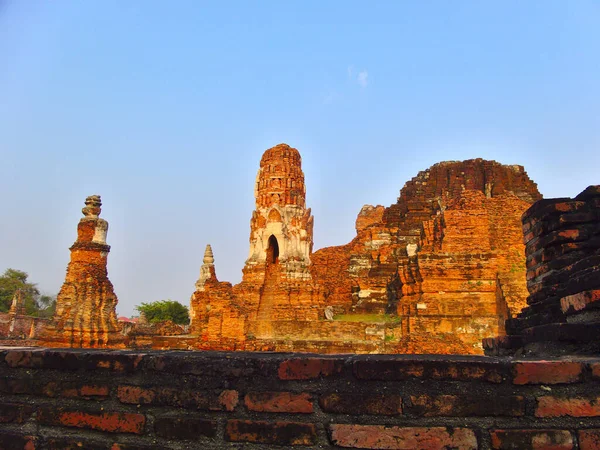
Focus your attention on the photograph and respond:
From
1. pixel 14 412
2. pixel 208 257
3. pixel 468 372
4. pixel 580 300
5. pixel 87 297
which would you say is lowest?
pixel 14 412

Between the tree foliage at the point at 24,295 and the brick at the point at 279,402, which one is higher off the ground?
the tree foliage at the point at 24,295

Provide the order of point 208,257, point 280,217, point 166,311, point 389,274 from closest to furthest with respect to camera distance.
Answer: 1. point 280,217
2. point 389,274
3. point 208,257
4. point 166,311

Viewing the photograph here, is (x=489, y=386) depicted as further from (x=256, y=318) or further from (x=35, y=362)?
(x=256, y=318)

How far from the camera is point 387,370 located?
5.74ft

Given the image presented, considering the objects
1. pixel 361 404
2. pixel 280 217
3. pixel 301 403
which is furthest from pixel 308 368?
pixel 280 217

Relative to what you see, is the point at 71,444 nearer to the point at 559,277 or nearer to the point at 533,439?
the point at 533,439

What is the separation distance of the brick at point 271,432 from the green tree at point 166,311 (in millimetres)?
39070

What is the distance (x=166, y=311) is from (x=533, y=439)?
132 feet

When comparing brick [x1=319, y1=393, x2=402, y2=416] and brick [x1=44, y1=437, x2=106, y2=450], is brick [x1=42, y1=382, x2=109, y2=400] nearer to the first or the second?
brick [x1=44, y1=437, x2=106, y2=450]

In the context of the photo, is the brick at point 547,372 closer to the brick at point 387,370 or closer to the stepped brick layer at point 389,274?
the brick at point 387,370

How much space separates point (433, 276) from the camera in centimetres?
1075

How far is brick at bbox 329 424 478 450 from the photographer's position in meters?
1.66

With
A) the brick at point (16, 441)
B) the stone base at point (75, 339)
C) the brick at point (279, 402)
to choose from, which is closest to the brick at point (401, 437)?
the brick at point (279, 402)

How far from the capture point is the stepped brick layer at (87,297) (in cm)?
1031
